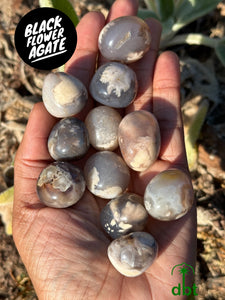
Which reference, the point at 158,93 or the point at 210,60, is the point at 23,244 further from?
the point at 210,60

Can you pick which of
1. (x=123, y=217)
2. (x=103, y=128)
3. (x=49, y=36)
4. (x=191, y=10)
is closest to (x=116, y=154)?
(x=103, y=128)

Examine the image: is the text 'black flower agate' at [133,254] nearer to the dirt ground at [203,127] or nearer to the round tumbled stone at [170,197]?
the round tumbled stone at [170,197]

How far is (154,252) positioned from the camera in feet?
3.30

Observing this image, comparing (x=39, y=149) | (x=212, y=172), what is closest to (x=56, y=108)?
(x=39, y=149)

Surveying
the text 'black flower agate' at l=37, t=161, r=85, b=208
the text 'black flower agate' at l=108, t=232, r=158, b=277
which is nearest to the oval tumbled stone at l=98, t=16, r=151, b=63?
the text 'black flower agate' at l=37, t=161, r=85, b=208

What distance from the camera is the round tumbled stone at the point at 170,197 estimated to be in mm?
1043

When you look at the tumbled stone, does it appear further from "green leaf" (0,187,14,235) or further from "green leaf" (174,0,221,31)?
"green leaf" (174,0,221,31)

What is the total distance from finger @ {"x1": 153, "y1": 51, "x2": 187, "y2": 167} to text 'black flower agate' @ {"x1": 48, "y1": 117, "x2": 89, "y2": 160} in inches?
11.4

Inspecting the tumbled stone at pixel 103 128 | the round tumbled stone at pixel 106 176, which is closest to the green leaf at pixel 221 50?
the tumbled stone at pixel 103 128

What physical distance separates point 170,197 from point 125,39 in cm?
60

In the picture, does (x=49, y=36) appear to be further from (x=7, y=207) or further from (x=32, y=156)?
(x=7, y=207)

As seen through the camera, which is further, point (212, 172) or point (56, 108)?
point (212, 172)

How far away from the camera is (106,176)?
114 cm

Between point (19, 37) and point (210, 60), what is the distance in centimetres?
96
